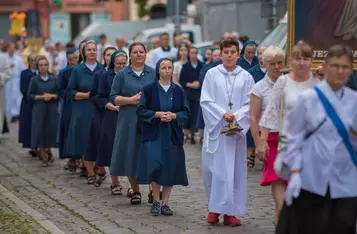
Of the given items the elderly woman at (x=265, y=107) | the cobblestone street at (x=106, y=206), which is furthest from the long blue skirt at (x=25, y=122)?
the elderly woman at (x=265, y=107)

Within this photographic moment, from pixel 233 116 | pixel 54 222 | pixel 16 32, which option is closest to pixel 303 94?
pixel 233 116

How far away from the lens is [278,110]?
9000 millimetres

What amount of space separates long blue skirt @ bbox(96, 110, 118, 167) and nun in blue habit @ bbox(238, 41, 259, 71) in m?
3.52

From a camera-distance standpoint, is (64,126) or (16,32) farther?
(16,32)

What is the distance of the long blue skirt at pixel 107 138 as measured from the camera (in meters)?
13.1

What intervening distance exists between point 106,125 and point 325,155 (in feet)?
20.8

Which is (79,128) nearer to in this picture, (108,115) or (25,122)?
(108,115)

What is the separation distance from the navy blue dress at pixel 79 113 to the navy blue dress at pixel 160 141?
10.3ft

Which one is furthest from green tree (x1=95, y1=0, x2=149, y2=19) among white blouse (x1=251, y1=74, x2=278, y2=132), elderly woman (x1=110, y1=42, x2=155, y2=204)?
white blouse (x1=251, y1=74, x2=278, y2=132)

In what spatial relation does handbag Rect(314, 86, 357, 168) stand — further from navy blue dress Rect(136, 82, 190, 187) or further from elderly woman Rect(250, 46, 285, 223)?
navy blue dress Rect(136, 82, 190, 187)

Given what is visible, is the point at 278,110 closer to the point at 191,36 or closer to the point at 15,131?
the point at 15,131

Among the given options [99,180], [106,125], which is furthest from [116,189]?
[99,180]

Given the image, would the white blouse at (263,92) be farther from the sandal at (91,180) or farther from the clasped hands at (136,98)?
the sandal at (91,180)

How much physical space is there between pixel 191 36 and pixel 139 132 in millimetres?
20652
